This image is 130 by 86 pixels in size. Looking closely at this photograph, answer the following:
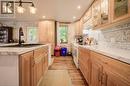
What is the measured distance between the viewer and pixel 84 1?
4.46 m

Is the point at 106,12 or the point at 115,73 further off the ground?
the point at 106,12

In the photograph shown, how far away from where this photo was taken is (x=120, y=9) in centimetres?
196

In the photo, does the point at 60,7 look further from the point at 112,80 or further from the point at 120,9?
the point at 112,80

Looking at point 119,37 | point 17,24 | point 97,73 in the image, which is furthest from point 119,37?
point 17,24

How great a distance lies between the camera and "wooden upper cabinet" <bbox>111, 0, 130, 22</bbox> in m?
1.74

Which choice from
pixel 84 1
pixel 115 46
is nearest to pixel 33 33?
pixel 84 1

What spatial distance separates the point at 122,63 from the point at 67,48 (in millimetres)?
8401

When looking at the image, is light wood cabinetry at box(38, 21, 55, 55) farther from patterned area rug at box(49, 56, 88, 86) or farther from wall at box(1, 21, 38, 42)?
patterned area rug at box(49, 56, 88, 86)

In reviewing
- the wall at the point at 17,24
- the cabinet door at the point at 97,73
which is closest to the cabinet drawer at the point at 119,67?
the cabinet door at the point at 97,73

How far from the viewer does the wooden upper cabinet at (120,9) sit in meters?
1.74

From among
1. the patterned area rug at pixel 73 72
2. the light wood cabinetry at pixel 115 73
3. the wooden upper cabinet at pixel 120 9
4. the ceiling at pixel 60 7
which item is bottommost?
the patterned area rug at pixel 73 72

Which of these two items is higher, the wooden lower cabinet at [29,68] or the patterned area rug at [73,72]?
the wooden lower cabinet at [29,68]

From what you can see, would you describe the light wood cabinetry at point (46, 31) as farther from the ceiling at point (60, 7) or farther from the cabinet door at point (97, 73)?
the cabinet door at point (97, 73)

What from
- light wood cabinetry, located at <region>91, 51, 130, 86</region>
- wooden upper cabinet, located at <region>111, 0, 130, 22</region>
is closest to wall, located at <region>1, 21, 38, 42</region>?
wooden upper cabinet, located at <region>111, 0, 130, 22</region>
